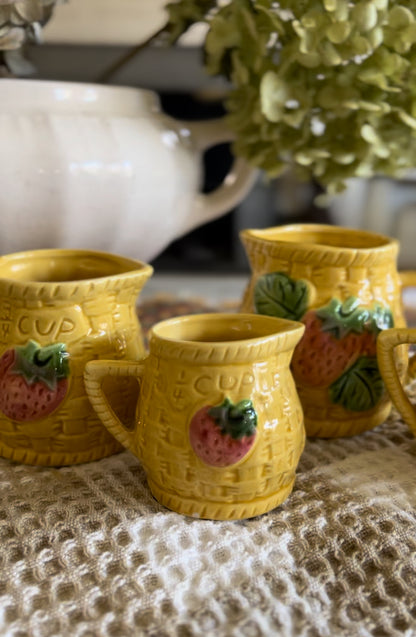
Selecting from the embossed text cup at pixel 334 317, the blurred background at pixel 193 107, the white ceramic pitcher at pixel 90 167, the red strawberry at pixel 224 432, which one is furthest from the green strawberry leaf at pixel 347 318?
the blurred background at pixel 193 107

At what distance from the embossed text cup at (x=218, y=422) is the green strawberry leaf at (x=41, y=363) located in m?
0.03

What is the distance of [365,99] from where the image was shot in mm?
571

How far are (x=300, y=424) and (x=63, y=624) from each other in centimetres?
18

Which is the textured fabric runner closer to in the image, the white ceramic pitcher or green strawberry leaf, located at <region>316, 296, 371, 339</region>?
green strawberry leaf, located at <region>316, 296, 371, 339</region>

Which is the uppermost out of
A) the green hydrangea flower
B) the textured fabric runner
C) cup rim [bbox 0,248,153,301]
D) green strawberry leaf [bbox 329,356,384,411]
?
the green hydrangea flower

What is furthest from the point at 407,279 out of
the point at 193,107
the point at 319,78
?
the point at 193,107

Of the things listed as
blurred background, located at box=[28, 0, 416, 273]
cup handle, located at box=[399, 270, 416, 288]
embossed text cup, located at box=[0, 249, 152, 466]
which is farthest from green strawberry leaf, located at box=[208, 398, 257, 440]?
blurred background, located at box=[28, 0, 416, 273]

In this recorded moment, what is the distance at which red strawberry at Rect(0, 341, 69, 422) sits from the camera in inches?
17.5

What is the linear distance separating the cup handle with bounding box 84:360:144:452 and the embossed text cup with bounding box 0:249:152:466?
1.0 inches

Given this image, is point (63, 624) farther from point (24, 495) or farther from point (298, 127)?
point (298, 127)

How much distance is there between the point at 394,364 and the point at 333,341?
0.15 ft

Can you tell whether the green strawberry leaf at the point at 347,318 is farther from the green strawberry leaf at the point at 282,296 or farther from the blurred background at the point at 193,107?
the blurred background at the point at 193,107

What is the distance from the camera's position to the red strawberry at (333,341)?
486 mm

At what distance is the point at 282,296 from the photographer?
19.7 inches
